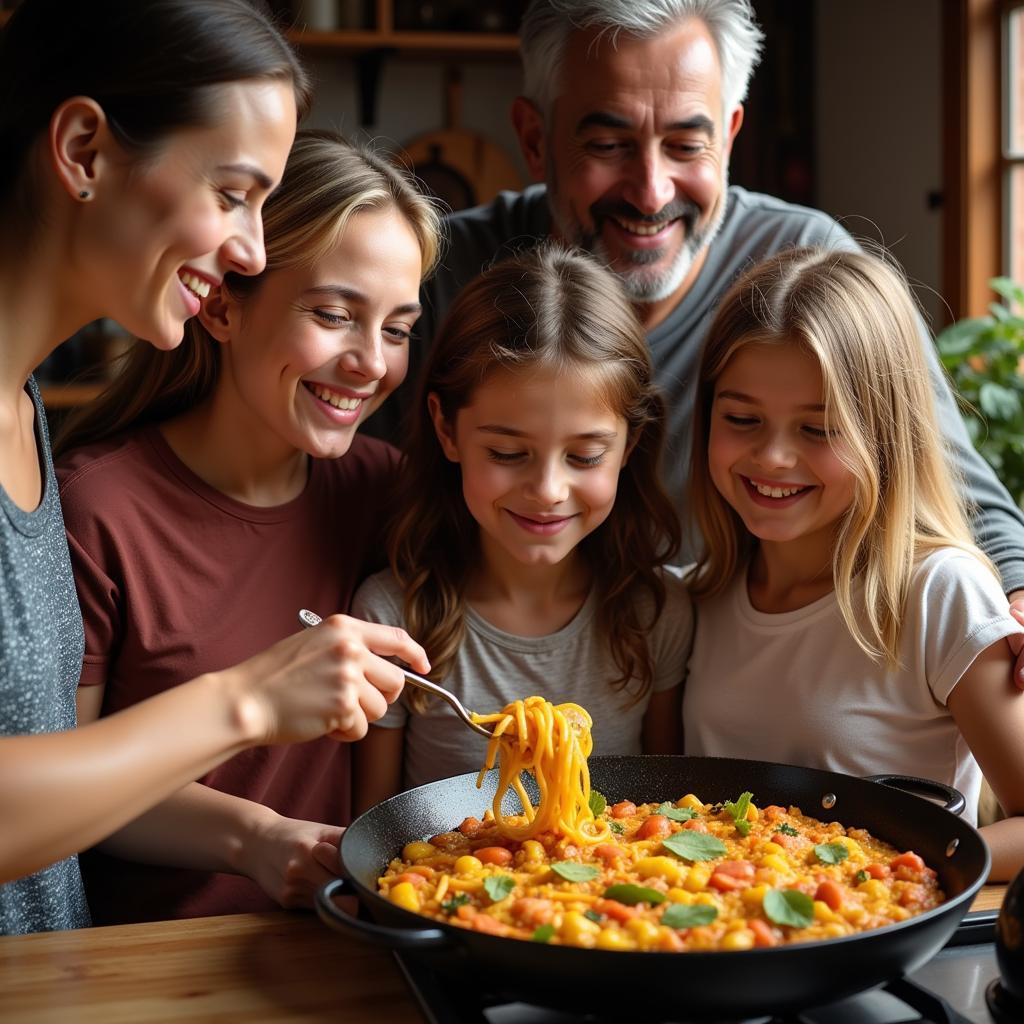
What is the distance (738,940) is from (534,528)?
0.86m

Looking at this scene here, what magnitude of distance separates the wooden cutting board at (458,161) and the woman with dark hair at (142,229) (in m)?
3.97

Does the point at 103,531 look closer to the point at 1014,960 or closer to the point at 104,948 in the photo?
the point at 104,948

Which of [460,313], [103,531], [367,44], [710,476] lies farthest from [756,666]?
[367,44]

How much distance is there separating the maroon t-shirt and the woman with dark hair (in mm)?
354

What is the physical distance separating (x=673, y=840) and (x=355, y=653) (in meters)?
0.46

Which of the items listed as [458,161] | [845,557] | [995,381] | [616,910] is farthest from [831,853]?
[458,161]

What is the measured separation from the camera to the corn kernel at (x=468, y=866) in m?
1.54

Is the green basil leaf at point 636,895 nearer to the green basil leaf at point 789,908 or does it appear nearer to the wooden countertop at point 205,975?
the green basil leaf at point 789,908

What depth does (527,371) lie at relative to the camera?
79.7 inches

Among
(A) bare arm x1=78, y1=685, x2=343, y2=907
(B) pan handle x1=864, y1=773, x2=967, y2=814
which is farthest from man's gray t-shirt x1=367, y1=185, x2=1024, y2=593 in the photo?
(A) bare arm x1=78, y1=685, x2=343, y2=907

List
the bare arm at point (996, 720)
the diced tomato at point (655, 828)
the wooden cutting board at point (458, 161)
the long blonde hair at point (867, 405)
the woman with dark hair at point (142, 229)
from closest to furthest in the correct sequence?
1. the woman with dark hair at point (142, 229)
2. the diced tomato at point (655, 828)
3. the bare arm at point (996, 720)
4. the long blonde hair at point (867, 405)
5. the wooden cutting board at point (458, 161)

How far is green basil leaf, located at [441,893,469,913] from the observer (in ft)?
4.72

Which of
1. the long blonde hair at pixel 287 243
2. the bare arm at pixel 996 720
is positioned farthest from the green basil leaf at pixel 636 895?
the long blonde hair at pixel 287 243

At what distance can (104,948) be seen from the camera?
4.72 ft
